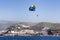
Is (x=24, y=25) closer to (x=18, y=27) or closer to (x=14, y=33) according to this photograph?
(x=18, y=27)

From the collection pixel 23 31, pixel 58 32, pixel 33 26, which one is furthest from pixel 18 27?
pixel 58 32

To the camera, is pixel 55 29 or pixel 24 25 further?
pixel 24 25

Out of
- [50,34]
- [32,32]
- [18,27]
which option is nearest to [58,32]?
[50,34]

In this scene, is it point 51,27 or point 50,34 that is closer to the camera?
point 50,34

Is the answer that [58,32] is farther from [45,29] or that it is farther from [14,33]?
[14,33]

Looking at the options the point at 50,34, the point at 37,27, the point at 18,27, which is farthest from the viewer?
the point at 37,27

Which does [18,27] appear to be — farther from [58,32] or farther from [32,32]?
[58,32]

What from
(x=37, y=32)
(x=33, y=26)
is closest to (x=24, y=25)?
(x=33, y=26)

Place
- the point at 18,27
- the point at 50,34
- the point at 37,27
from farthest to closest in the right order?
the point at 37,27 < the point at 18,27 < the point at 50,34
